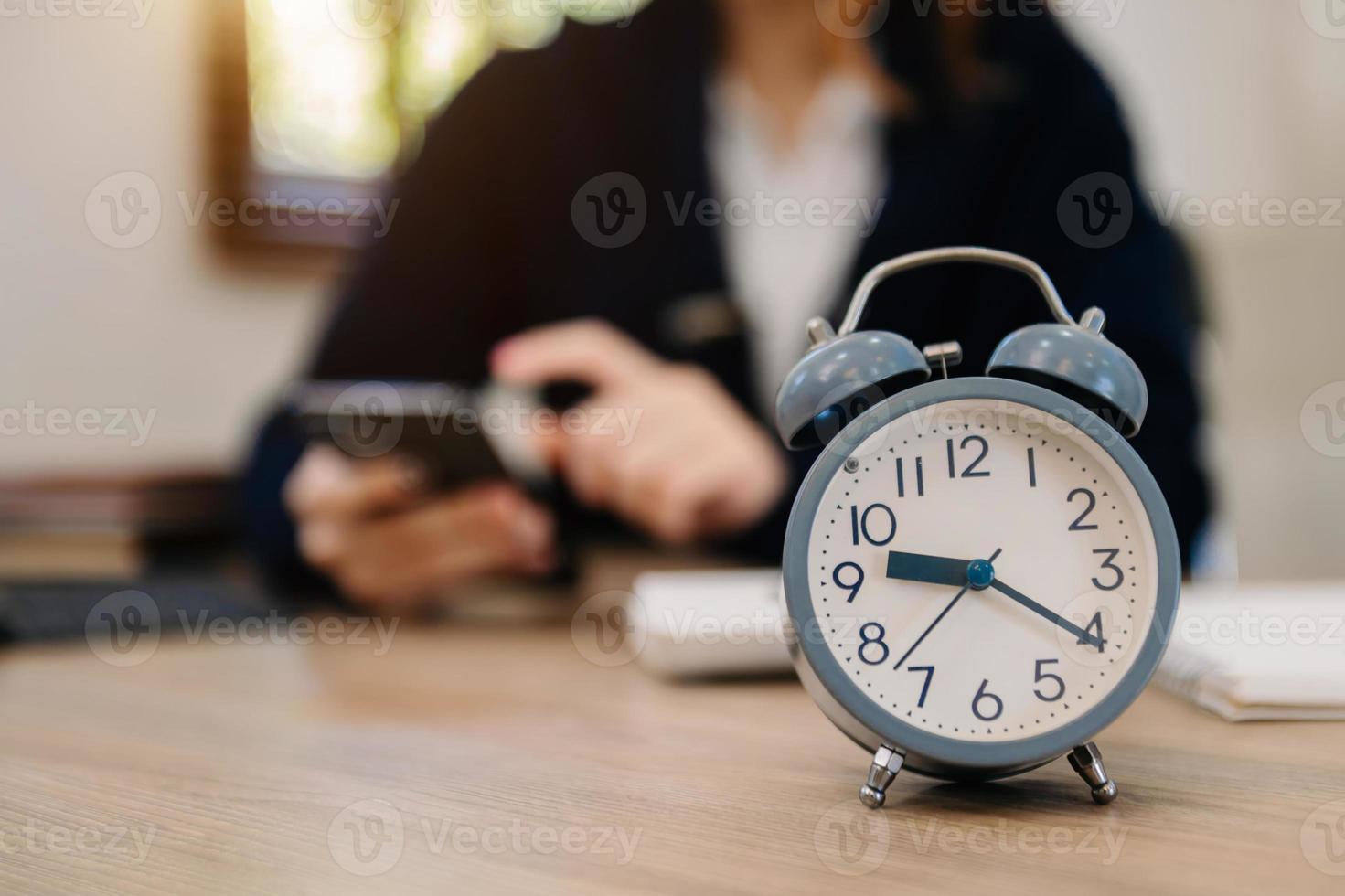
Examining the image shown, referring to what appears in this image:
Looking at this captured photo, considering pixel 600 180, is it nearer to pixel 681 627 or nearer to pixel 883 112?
pixel 883 112

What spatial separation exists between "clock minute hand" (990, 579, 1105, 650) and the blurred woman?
0.70 m

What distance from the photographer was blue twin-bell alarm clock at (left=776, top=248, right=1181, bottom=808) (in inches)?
20.5

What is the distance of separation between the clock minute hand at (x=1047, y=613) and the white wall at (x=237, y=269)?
1.67 meters

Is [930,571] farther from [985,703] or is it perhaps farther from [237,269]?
[237,269]

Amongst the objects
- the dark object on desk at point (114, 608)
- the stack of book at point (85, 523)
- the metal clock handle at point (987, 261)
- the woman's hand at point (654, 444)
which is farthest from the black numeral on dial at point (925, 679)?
the stack of book at point (85, 523)

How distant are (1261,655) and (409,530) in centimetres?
87

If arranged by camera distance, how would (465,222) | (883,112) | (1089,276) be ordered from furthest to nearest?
1. (465,222)
2. (883,112)
3. (1089,276)

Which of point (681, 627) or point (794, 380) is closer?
point (794, 380)

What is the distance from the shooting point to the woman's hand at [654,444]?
1234 millimetres

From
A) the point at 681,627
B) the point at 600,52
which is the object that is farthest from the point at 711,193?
the point at 681,627

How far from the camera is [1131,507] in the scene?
0.53 m

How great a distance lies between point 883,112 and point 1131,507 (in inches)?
48.2

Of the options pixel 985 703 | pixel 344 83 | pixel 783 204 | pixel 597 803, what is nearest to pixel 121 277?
pixel 344 83

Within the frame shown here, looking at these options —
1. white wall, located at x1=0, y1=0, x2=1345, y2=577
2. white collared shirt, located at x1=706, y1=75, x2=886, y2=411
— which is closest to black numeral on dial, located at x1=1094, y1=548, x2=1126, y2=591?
white collared shirt, located at x1=706, y1=75, x2=886, y2=411
